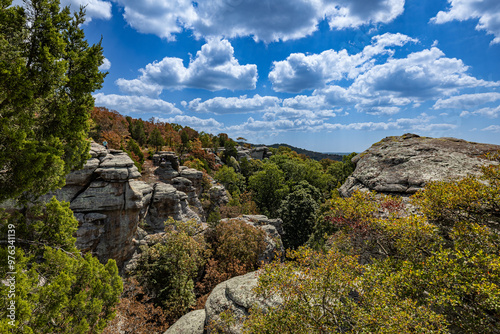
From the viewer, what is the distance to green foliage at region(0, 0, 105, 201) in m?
5.56

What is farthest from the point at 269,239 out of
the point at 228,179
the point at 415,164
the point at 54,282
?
the point at 228,179

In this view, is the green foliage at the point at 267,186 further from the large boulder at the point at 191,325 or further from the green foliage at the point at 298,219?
the large boulder at the point at 191,325

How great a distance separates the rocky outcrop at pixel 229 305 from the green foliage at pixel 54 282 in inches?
195

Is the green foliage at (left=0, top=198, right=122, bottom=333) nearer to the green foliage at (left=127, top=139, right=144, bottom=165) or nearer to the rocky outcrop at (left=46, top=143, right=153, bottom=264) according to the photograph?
the rocky outcrop at (left=46, top=143, right=153, bottom=264)

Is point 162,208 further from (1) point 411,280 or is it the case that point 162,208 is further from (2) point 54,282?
(1) point 411,280

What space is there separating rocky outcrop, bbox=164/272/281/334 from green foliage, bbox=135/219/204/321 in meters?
2.87

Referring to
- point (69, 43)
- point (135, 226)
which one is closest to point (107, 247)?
point (135, 226)

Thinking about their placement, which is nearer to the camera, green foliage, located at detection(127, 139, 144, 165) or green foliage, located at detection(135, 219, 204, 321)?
green foliage, located at detection(135, 219, 204, 321)

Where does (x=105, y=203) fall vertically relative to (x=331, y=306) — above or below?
below

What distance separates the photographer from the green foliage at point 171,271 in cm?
1484

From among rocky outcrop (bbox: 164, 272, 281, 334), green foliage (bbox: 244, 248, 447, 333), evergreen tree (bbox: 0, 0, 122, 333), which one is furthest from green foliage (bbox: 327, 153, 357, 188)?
evergreen tree (bbox: 0, 0, 122, 333)

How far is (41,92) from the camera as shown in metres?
6.18

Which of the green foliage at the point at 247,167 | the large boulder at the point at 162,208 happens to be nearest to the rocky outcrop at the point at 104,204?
the large boulder at the point at 162,208

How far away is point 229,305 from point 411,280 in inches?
328
